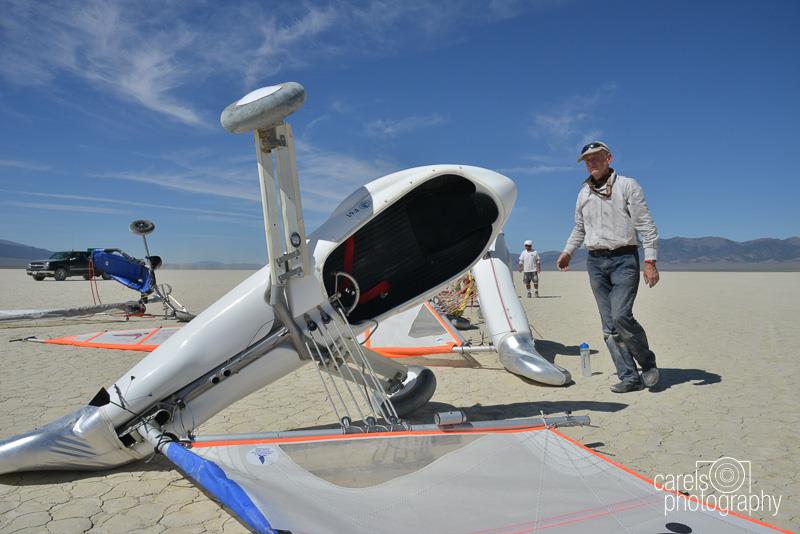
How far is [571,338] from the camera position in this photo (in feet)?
33.0

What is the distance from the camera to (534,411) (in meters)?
5.15

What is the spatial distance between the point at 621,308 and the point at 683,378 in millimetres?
1598

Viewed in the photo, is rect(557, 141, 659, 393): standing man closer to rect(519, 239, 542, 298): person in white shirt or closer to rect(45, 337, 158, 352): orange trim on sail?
rect(45, 337, 158, 352): orange trim on sail

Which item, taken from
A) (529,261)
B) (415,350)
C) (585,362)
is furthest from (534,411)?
(529,261)

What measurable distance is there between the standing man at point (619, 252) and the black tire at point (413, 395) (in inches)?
84.4

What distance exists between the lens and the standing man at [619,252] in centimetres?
552

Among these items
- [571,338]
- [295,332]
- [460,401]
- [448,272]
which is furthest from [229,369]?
[571,338]

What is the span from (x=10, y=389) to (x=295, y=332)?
4.78 metres

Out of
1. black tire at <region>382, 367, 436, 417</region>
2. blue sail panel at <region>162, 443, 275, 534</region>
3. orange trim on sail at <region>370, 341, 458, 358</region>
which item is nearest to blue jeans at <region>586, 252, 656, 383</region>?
black tire at <region>382, 367, 436, 417</region>

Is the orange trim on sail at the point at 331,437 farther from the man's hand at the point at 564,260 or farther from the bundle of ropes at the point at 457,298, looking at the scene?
the bundle of ropes at the point at 457,298

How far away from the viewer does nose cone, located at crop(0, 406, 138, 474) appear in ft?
11.5

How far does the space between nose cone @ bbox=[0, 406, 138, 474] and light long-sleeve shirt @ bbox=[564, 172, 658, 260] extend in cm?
482

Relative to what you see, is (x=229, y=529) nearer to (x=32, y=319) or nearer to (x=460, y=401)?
(x=460, y=401)

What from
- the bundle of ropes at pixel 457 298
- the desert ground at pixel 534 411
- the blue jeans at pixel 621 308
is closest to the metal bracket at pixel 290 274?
the desert ground at pixel 534 411
